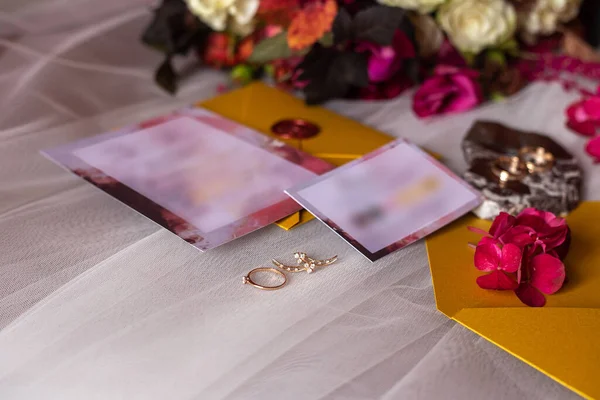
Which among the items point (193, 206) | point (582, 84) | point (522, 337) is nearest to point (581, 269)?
point (522, 337)

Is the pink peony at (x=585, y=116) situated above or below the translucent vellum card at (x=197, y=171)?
below

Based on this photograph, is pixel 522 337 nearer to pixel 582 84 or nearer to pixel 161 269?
pixel 161 269

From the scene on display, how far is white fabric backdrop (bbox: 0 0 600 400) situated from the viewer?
53 cm

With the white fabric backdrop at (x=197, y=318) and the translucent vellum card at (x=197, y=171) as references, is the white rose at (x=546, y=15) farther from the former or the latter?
the translucent vellum card at (x=197, y=171)

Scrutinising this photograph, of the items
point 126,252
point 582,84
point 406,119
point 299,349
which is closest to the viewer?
point 299,349

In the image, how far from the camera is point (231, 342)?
22.4 inches

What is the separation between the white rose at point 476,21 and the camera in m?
0.97

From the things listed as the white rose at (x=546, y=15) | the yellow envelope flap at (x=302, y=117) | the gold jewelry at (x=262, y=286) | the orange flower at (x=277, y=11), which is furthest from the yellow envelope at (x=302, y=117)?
the white rose at (x=546, y=15)

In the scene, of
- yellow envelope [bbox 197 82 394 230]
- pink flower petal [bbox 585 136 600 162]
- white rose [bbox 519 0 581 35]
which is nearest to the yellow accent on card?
yellow envelope [bbox 197 82 394 230]

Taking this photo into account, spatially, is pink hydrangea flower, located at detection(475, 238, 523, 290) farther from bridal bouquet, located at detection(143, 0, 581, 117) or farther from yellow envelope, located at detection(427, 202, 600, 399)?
bridal bouquet, located at detection(143, 0, 581, 117)

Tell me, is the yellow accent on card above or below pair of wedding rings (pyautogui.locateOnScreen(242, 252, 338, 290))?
above

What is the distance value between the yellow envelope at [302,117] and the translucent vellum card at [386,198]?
6cm

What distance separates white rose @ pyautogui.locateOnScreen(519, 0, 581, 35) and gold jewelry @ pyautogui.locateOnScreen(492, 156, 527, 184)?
35 cm

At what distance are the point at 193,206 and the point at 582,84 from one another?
74cm
